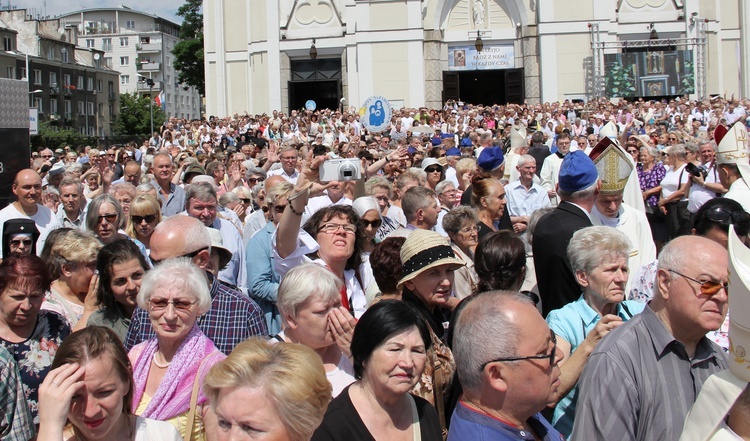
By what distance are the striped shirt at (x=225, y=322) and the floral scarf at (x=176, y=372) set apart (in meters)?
0.37

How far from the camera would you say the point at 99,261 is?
516 centimetres

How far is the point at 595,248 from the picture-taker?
14.9 ft

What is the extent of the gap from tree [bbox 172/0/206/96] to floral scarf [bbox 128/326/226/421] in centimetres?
5786

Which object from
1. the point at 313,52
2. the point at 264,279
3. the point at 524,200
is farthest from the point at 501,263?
the point at 313,52

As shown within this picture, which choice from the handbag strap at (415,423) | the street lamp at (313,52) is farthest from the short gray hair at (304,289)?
the street lamp at (313,52)

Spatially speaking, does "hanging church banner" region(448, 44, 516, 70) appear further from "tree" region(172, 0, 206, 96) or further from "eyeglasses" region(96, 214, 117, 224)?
"eyeglasses" region(96, 214, 117, 224)

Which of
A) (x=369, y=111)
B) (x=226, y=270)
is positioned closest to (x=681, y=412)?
(x=226, y=270)

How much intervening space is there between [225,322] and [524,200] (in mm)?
5600

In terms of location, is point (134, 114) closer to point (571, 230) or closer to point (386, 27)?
point (386, 27)

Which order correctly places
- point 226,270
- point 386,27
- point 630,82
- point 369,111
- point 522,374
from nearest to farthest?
point 522,374, point 226,270, point 369,111, point 630,82, point 386,27

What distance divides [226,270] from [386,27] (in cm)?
3164

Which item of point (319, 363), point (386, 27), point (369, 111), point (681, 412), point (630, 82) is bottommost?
point (681, 412)

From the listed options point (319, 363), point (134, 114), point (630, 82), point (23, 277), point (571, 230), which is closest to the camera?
point (319, 363)

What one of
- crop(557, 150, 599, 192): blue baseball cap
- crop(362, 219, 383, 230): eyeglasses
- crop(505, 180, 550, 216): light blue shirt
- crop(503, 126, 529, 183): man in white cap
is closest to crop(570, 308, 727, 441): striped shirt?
crop(557, 150, 599, 192): blue baseball cap
